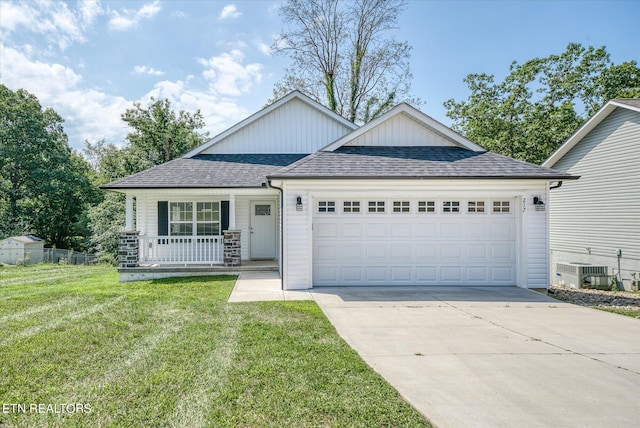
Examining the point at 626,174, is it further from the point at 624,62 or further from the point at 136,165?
the point at 136,165

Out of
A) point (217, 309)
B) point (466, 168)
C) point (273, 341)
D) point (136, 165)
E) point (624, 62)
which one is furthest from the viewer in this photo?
point (136, 165)

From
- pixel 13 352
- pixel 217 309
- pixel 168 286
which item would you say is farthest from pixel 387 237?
pixel 13 352

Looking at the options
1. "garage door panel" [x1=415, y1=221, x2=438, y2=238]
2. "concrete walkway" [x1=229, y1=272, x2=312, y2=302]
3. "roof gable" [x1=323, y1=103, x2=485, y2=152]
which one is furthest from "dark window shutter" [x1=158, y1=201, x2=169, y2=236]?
"garage door panel" [x1=415, y1=221, x2=438, y2=238]

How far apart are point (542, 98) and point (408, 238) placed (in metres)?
18.8

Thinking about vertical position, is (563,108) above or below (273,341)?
above

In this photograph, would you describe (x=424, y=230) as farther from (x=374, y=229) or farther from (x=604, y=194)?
(x=604, y=194)

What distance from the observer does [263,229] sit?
13.3 meters

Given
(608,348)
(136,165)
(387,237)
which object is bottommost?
(608,348)

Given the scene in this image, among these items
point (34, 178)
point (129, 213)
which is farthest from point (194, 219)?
point (34, 178)

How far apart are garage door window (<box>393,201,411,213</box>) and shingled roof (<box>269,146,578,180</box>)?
0.85 meters

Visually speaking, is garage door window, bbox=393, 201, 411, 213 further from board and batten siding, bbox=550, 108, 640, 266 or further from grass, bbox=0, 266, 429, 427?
board and batten siding, bbox=550, 108, 640, 266

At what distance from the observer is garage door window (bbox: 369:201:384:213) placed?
30.6 feet

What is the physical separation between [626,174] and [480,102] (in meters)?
13.3

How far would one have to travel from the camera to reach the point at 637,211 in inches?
436
